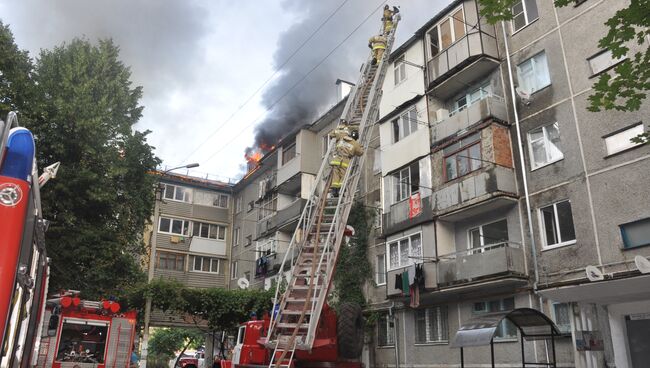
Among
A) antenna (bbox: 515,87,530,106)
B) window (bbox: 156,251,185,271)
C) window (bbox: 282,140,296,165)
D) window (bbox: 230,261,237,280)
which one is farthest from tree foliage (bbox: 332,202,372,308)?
window (bbox: 156,251,185,271)

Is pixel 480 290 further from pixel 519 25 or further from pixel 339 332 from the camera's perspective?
pixel 519 25

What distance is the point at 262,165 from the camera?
3862 centimetres

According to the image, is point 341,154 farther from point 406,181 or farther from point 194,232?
point 194,232

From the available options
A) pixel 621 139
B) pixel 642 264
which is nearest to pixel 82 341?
pixel 642 264

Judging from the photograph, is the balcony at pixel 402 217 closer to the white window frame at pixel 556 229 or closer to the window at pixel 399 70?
the white window frame at pixel 556 229

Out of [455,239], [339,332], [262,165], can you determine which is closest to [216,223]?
[262,165]

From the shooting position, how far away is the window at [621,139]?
49.2ft

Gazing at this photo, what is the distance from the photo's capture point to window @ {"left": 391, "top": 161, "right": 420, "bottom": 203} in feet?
74.9

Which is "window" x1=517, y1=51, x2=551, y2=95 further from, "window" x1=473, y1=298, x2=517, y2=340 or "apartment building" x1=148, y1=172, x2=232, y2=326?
"apartment building" x1=148, y1=172, x2=232, y2=326

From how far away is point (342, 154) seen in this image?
45.6ft

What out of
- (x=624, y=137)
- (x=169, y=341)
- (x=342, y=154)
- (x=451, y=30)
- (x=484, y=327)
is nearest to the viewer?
(x=484, y=327)

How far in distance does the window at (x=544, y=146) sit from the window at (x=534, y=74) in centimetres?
156

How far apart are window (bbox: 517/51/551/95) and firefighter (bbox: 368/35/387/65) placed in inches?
222

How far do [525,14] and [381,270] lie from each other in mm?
12507
